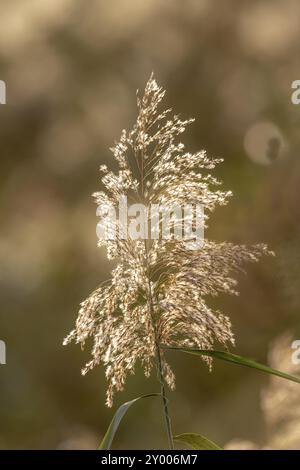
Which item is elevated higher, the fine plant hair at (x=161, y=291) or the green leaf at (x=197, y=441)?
the fine plant hair at (x=161, y=291)

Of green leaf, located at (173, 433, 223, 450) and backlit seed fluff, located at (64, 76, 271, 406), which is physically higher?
backlit seed fluff, located at (64, 76, 271, 406)

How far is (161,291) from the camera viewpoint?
1.25 metres

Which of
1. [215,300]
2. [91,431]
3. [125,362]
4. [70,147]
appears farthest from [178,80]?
[125,362]

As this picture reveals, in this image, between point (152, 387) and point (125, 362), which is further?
point (152, 387)

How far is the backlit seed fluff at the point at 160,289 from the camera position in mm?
1180

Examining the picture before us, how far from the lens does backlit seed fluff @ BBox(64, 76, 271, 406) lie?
1180 millimetres

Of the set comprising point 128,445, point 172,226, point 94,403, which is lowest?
point 128,445

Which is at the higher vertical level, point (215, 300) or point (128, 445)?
point (215, 300)

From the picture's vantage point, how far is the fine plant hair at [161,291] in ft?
3.87

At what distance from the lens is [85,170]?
7.58 feet

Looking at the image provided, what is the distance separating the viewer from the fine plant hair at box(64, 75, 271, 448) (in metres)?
1.18

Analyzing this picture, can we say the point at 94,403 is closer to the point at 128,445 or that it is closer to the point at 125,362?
the point at 128,445
